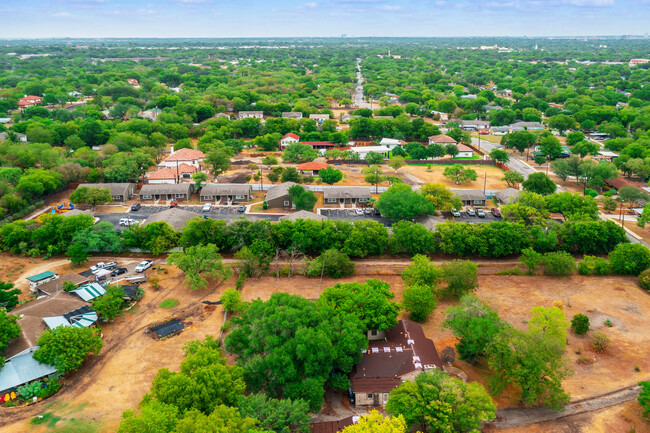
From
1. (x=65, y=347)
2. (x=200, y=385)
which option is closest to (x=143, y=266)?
(x=65, y=347)

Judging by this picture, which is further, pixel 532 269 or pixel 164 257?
pixel 164 257

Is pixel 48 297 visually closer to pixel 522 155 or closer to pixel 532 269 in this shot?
pixel 532 269

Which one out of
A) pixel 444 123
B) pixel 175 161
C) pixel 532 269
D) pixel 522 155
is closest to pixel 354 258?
pixel 532 269

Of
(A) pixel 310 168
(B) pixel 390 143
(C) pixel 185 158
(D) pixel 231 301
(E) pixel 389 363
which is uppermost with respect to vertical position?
(B) pixel 390 143

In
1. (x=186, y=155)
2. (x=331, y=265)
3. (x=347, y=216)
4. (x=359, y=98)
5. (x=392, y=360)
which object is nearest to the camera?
(x=392, y=360)

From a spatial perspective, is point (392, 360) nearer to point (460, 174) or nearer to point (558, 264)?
point (558, 264)

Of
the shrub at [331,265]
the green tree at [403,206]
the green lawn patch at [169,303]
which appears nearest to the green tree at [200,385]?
the green lawn patch at [169,303]
